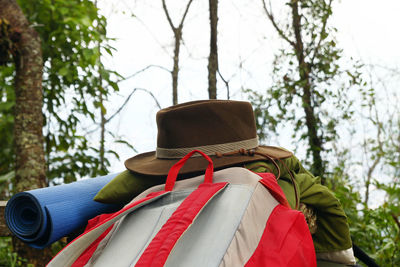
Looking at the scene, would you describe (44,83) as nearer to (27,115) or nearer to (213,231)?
(27,115)

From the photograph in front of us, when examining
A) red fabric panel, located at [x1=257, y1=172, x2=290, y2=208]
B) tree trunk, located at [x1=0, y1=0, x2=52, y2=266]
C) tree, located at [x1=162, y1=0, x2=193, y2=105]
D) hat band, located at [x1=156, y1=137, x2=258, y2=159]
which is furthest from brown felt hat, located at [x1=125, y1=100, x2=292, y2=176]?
tree, located at [x1=162, y1=0, x2=193, y2=105]

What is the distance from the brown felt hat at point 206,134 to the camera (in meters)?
1.20

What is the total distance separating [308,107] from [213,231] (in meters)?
2.71

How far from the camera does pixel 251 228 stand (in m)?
0.91

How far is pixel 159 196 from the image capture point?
103 centimetres

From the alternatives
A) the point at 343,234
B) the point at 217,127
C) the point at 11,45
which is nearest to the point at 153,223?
the point at 217,127

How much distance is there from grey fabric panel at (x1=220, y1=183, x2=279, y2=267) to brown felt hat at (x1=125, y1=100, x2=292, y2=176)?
192 mm

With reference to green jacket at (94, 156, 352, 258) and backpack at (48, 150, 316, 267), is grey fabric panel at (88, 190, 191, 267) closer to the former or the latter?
backpack at (48, 150, 316, 267)

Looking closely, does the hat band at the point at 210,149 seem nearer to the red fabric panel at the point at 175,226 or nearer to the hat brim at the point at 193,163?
the hat brim at the point at 193,163

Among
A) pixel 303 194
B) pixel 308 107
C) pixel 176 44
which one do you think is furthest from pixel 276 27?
pixel 303 194

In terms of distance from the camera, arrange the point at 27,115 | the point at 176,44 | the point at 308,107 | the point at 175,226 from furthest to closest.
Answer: the point at 176,44, the point at 308,107, the point at 27,115, the point at 175,226

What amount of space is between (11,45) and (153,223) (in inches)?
80.8

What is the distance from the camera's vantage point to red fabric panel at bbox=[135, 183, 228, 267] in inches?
32.7

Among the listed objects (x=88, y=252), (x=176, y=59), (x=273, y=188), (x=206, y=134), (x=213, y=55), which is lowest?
(x=88, y=252)
